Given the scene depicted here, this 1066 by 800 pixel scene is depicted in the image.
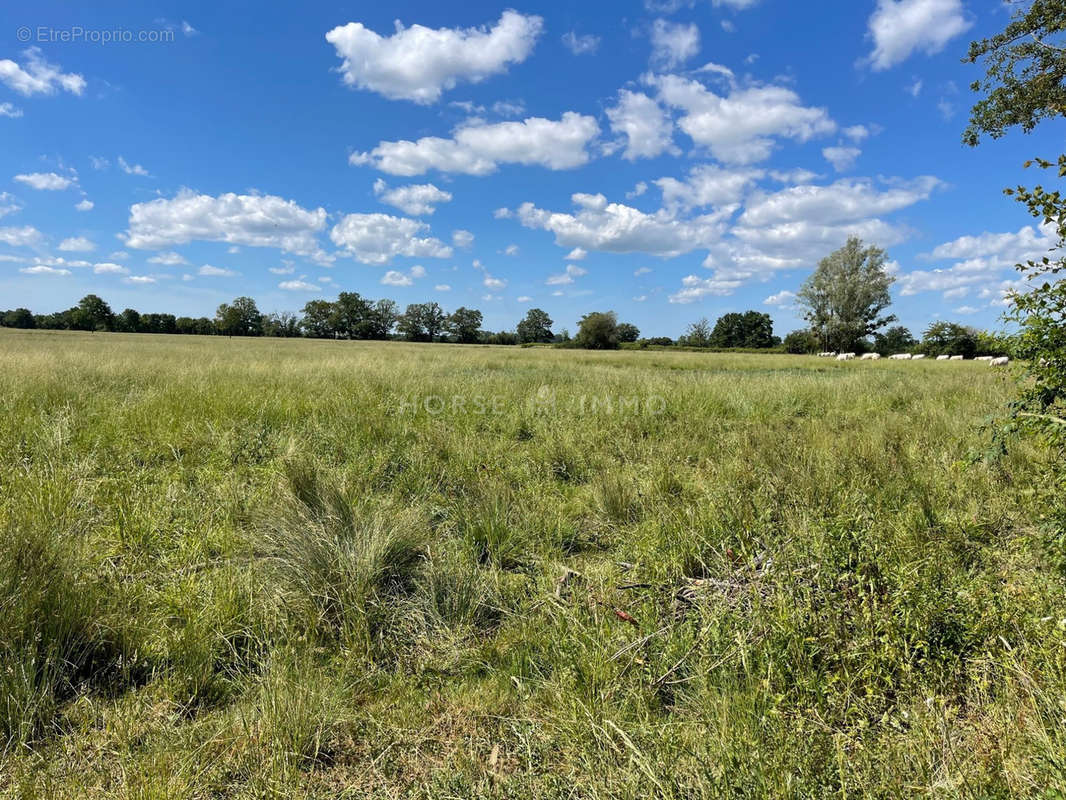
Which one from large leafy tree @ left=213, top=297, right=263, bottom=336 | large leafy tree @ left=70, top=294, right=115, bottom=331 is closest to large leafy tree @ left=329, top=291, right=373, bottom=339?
large leafy tree @ left=213, top=297, right=263, bottom=336

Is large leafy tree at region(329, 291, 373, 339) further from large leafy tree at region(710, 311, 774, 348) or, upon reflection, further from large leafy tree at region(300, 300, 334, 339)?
large leafy tree at region(710, 311, 774, 348)

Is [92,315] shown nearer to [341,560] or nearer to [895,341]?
[341,560]

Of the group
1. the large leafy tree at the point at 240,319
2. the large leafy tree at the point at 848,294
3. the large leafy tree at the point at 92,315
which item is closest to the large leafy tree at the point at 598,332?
the large leafy tree at the point at 848,294

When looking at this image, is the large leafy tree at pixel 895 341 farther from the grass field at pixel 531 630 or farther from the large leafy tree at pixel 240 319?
the large leafy tree at pixel 240 319

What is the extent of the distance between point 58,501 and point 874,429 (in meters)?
8.41

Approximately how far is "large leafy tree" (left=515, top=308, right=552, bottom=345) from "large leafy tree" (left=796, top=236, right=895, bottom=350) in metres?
69.7

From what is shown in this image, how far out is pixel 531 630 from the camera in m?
2.47

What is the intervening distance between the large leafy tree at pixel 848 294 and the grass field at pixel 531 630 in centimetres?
6213

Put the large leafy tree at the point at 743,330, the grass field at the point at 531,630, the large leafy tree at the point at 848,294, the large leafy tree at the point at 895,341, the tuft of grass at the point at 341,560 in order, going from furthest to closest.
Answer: the large leafy tree at the point at 743,330, the large leafy tree at the point at 895,341, the large leafy tree at the point at 848,294, the tuft of grass at the point at 341,560, the grass field at the point at 531,630

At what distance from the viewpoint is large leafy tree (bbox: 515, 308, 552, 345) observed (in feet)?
398

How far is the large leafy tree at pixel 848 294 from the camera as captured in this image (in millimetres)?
54906

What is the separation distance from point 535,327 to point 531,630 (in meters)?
124

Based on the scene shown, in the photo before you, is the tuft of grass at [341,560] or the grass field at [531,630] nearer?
the grass field at [531,630]

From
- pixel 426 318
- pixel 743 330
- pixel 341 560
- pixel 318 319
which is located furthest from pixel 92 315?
pixel 743 330
